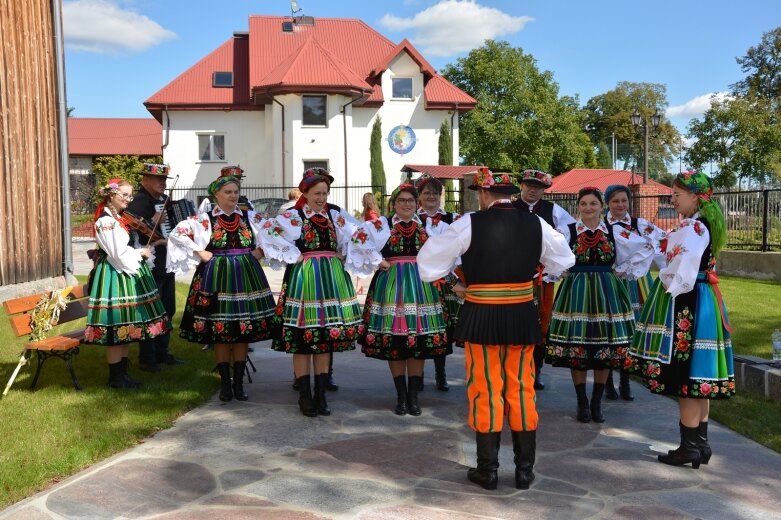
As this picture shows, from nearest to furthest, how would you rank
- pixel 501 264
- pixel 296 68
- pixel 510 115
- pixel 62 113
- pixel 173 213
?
1. pixel 501 264
2. pixel 173 213
3. pixel 62 113
4. pixel 296 68
5. pixel 510 115

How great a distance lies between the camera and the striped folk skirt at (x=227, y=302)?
6.17 meters

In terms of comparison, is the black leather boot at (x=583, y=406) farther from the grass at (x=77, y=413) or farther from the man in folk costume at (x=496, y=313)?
the grass at (x=77, y=413)

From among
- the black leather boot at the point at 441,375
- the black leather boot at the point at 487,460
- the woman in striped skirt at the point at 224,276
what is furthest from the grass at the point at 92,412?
the black leather boot at the point at 487,460

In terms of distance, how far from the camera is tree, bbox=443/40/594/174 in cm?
4634

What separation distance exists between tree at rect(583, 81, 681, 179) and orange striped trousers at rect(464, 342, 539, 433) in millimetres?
64854

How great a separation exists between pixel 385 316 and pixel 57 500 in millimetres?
2729

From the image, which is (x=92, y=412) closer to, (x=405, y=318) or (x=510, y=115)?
(x=405, y=318)

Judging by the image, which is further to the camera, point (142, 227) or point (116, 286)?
point (142, 227)

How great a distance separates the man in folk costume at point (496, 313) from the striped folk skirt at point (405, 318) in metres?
1.38

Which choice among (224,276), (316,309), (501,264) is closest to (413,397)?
(316,309)

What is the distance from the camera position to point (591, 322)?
570cm

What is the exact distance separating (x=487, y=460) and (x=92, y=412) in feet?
10.8

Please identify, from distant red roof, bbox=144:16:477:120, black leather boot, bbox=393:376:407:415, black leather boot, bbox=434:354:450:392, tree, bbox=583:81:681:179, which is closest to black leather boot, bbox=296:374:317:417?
black leather boot, bbox=393:376:407:415

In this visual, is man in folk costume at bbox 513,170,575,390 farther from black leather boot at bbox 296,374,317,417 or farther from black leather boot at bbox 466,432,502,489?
black leather boot at bbox 296,374,317,417
